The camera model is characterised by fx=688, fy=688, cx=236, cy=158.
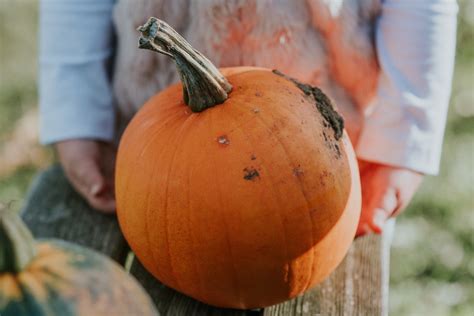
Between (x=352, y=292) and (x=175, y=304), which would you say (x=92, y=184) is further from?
(x=352, y=292)

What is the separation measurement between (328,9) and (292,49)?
3.8 inches

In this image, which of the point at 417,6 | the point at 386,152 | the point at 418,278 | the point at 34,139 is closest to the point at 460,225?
the point at 418,278

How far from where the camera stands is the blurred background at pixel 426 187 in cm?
195

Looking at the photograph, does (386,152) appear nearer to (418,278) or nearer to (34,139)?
(418,278)

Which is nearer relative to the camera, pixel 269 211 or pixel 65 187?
pixel 269 211

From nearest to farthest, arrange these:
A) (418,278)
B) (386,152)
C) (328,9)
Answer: (328,9), (386,152), (418,278)

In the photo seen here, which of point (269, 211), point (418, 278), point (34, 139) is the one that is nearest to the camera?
point (269, 211)

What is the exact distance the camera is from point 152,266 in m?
1.11

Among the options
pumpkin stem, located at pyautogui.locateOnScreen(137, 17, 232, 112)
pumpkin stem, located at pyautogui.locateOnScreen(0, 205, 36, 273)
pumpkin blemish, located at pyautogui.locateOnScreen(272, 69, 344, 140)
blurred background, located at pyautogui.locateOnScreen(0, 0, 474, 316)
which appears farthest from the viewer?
blurred background, located at pyautogui.locateOnScreen(0, 0, 474, 316)

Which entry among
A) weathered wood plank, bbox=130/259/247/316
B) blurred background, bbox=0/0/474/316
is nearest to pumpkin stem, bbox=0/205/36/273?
weathered wood plank, bbox=130/259/247/316

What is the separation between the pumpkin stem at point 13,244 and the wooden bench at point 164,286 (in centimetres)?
46

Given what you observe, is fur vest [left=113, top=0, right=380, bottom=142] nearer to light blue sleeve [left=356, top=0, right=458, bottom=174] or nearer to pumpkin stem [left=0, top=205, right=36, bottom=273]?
light blue sleeve [left=356, top=0, right=458, bottom=174]

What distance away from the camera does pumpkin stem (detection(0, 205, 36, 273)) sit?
2.27 ft

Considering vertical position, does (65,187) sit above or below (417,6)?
below
